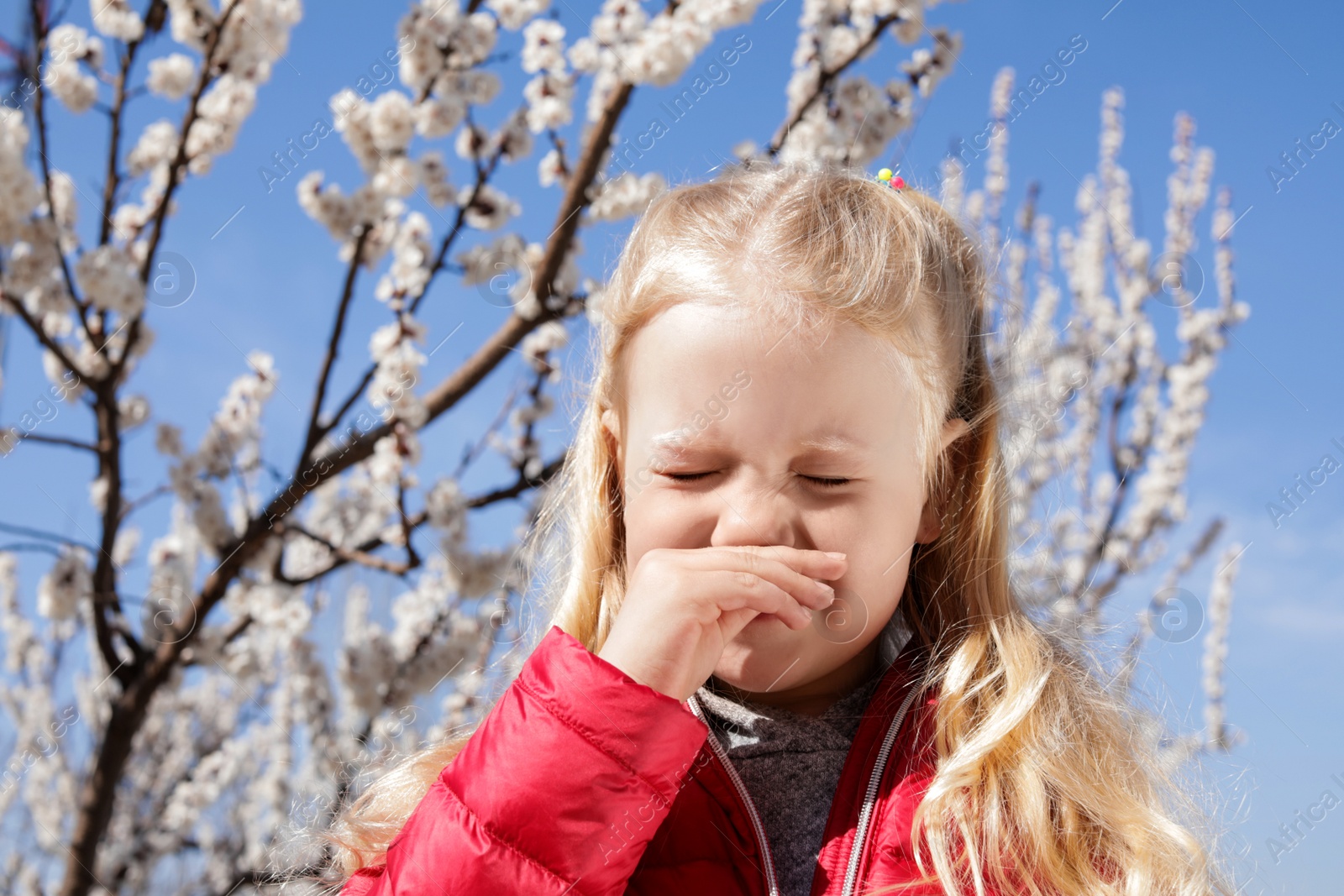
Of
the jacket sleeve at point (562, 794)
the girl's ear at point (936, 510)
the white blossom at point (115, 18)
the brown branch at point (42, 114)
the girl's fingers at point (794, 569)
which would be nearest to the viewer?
the jacket sleeve at point (562, 794)

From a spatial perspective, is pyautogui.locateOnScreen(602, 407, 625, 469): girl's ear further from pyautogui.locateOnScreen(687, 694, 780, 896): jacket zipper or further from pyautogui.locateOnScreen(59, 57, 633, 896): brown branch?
pyautogui.locateOnScreen(59, 57, 633, 896): brown branch

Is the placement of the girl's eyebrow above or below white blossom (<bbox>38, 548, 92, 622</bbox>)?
below

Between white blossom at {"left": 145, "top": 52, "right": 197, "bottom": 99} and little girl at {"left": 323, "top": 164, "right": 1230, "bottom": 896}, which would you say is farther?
white blossom at {"left": 145, "top": 52, "right": 197, "bottom": 99}

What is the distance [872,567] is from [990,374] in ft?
1.39

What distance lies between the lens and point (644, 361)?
3.70ft

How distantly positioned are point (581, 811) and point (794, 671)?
304mm

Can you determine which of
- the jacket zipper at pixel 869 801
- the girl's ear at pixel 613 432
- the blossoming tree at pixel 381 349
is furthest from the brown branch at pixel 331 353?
the jacket zipper at pixel 869 801

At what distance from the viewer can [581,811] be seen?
87cm

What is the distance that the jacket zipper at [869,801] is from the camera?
98 cm

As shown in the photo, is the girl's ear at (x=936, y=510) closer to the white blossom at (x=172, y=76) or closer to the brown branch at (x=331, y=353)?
the brown branch at (x=331, y=353)

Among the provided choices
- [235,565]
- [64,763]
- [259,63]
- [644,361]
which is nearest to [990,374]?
[644,361]

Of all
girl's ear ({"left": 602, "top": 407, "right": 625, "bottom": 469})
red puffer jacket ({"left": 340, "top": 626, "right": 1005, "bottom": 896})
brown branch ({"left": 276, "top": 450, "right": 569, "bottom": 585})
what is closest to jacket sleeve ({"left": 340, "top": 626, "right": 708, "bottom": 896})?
red puffer jacket ({"left": 340, "top": 626, "right": 1005, "bottom": 896})

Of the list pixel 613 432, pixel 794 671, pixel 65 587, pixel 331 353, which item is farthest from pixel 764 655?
pixel 65 587

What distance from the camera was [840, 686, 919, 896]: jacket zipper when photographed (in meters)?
0.98
